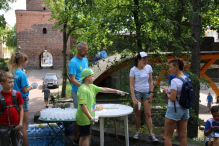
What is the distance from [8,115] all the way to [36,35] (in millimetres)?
32032

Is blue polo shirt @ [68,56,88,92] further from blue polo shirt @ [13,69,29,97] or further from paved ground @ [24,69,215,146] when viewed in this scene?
paved ground @ [24,69,215,146]

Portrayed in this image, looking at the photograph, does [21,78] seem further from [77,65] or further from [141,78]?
[141,78]

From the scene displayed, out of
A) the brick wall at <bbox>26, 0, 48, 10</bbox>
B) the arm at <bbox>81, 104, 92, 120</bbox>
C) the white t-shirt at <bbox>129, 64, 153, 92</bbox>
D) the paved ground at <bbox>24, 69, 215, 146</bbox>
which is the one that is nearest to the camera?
the arm at <bbox>81, 104, 92, 120</bbox>

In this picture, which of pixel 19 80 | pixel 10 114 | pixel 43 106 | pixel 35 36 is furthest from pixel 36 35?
pixel 10 114

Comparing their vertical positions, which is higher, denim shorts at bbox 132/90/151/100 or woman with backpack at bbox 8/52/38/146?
woman with backpack at bbox 8/52/38/146

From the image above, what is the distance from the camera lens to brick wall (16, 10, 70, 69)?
32.9 meters

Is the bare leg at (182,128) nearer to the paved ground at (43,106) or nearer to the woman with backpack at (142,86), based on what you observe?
the woman with backpack at (142,86)

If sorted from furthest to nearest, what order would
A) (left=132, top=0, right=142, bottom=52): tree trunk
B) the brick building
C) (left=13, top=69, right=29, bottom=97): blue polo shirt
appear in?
the brick building → (left=132, top=0, right=142, bottom=52): tree trunk → (left=13, top=69, right=29, bottom=97): blue polo shirt

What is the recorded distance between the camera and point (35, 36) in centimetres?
3338

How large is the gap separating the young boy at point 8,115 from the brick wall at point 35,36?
30627mm

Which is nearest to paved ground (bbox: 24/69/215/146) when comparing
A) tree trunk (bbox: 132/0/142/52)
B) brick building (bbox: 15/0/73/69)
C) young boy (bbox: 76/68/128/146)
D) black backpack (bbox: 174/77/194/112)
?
young boy (bbox: 76/68/128/146)

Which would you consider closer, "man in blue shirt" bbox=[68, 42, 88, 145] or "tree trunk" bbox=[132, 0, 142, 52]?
"man in blue shirt" bbox=[68, 42, 88, 145]

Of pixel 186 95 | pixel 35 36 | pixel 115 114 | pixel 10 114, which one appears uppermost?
pixel 35 36

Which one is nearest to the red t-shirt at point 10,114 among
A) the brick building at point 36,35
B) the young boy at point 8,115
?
the young boy at point 8,115
